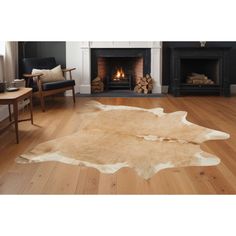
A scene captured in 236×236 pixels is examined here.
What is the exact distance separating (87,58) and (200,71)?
7.80 ft

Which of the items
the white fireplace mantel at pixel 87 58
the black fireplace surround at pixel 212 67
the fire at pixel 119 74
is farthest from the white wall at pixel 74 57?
the black fireplace surround at pixel 212 67

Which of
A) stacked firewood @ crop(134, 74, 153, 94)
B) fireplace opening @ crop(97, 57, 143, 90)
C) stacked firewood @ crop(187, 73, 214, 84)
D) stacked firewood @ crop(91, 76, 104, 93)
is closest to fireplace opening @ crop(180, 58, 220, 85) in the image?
stacked firewood @ crop(187, 73, 214, 84)

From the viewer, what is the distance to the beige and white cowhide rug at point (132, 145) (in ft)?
8.52

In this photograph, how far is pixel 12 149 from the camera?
3025 millimetres

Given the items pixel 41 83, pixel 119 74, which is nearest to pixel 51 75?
→ pixel 41 83

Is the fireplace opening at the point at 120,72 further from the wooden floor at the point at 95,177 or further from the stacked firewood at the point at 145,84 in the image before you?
the wooden floor at the point at 95,177

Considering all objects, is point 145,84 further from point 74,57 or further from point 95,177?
point 95,177

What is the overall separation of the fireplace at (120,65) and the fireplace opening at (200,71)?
30.9 inches

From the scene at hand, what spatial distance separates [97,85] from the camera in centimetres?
660

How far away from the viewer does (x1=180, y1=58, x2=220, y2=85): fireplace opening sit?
21.1ft

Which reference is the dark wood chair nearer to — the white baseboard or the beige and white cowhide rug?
the beige and white cowhide rug
